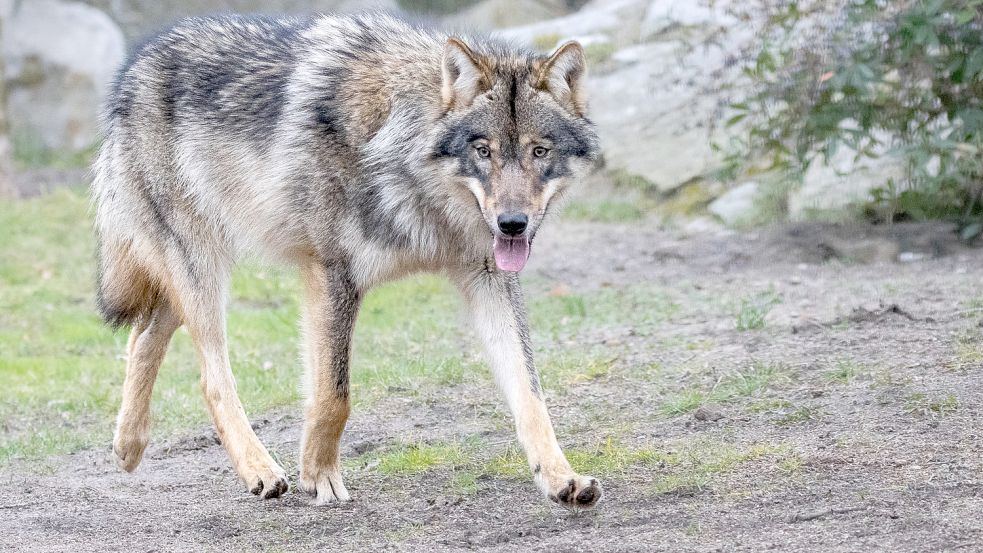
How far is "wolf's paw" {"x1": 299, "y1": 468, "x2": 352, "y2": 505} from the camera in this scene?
4.45 metres

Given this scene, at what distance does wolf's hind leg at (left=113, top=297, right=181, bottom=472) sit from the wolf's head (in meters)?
1.79

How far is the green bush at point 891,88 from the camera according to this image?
6.88 meters

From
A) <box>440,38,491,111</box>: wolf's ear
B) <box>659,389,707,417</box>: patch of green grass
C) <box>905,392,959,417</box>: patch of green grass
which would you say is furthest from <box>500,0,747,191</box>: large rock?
<box>440,38,491,111</box>: wolf's ear

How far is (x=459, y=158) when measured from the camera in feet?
14.0

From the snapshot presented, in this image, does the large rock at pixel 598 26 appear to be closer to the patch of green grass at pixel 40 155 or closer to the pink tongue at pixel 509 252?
the patch of green grass at pixel 40 155

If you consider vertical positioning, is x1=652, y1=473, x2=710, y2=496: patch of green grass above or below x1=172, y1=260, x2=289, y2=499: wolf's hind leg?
below

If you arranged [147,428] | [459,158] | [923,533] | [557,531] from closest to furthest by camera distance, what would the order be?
[923,533] → [557,531] → [459,158] → [147,428]

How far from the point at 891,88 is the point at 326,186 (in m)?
4.75

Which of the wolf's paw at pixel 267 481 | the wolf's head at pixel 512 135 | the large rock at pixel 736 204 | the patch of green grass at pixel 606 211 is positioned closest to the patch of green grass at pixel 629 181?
the patch of green grass at pixel 606 211

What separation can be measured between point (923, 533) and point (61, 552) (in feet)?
8.79

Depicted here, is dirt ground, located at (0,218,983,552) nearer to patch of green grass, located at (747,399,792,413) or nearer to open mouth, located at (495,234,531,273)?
patch of green grass, located at (747,399,792,413)

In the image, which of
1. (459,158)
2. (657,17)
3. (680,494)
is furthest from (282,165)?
(657,17)

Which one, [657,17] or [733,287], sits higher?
[657,17]

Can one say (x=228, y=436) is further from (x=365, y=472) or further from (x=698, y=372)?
(x=698, y=372)
